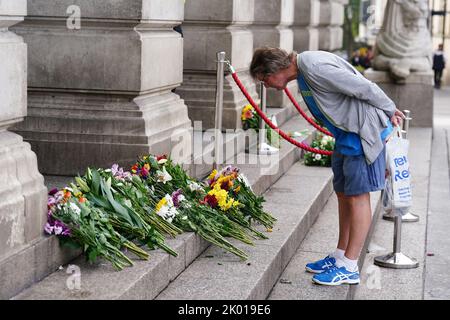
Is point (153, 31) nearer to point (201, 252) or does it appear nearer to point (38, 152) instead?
point (38, 152)

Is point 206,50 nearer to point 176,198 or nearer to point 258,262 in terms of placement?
point 176,198

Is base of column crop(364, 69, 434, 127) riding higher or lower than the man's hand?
lower

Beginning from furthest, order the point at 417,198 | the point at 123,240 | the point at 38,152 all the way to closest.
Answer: the point at 417,198 → the point at 38,152 → the point at 123,240

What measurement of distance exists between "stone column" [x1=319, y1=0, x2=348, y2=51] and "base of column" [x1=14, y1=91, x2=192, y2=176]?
12.2 m

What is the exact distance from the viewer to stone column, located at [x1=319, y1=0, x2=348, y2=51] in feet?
63.9

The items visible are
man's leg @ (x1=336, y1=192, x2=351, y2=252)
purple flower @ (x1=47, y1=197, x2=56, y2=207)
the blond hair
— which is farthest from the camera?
man's leg @ (x1=336, y1=192, x2=351, y2=252)

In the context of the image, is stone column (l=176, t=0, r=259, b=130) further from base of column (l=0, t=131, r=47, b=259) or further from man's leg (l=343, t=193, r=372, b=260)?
base of column (l=0, t=131, r=47, b=259)

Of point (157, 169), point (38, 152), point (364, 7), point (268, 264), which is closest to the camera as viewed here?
point (268, 264)

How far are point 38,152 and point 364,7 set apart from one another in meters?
32.7

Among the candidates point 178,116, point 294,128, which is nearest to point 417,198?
point 294,128

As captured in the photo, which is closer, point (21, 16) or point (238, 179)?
point (21, 16)

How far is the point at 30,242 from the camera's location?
16.4ft

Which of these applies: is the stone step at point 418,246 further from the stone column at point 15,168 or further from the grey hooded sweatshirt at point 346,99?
the stone column at point 15,168

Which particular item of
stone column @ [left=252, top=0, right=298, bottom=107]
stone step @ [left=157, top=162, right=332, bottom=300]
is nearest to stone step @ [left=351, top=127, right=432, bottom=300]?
stone step @ [left=157, top=162, right=332, bottom=300]
